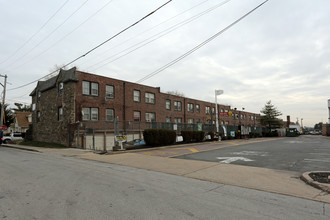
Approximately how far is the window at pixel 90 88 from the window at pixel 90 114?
174 centimetres

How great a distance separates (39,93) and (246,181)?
3001cm

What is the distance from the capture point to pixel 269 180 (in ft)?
23.6

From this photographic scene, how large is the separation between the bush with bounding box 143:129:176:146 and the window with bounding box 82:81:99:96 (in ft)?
29.4

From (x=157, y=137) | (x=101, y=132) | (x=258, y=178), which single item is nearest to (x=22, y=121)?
(x=101, y=132)

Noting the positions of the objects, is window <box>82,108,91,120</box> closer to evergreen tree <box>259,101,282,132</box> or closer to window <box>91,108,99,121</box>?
window <box>91,108,99,121</box>

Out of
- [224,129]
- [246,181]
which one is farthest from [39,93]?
[246,181]

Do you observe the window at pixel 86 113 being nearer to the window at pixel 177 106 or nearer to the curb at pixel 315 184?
the window at pixel 177 106

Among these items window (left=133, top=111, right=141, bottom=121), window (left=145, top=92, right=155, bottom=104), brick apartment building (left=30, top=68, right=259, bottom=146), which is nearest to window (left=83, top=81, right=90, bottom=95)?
brick apartment building (left=30, top=68, right=259, bottom=146)

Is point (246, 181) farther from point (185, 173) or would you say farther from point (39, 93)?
point (39, 93)

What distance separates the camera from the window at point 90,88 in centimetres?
2348

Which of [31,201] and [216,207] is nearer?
[216,207]

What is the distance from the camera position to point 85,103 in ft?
75.9

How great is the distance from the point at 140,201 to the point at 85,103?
19866mm

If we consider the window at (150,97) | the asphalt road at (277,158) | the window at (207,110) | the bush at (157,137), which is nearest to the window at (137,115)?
the window at (150,97)
